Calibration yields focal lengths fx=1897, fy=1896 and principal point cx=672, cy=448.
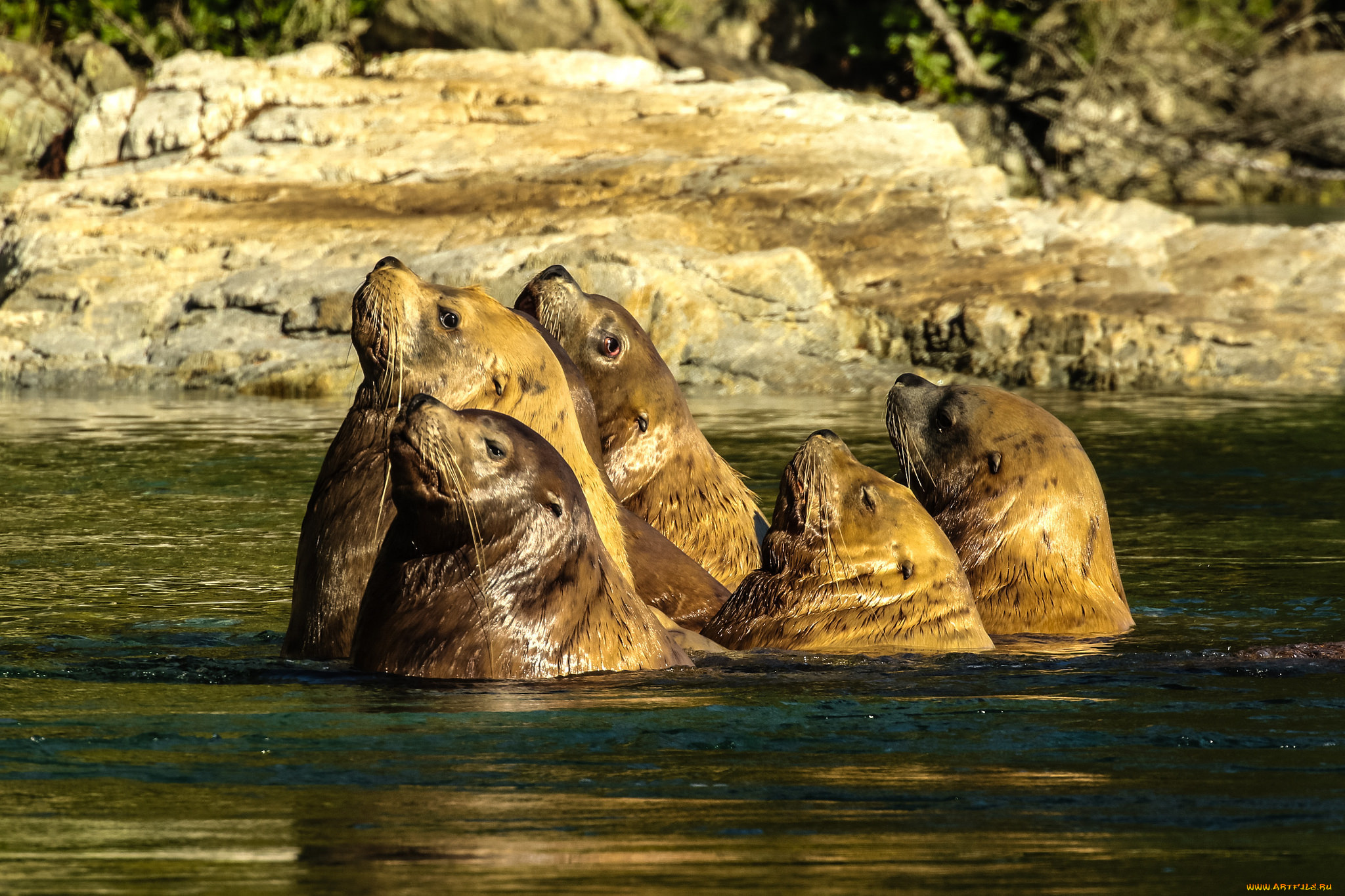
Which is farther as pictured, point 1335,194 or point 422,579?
point 1335,194

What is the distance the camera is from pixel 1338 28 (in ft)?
112

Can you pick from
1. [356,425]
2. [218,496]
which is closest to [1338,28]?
[218,496]

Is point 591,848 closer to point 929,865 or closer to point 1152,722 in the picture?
point 929,865

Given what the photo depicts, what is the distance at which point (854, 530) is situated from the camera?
7055mm

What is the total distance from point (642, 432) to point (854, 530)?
5.23 ft

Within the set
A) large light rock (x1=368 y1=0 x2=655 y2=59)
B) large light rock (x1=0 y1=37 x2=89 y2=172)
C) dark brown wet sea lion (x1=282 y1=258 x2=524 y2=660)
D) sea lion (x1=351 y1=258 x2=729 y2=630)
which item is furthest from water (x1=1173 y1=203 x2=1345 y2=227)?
dark brown wet sea lion (x1=282 y1=258 x2=524 y2=660)

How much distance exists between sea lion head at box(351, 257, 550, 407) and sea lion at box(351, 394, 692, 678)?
0.75 m

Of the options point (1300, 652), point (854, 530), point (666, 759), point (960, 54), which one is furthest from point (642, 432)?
point (960, 54)

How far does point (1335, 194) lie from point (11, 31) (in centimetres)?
2081

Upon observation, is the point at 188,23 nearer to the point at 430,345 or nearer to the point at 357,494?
the point at 430,345

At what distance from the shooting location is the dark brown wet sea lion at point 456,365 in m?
6.68

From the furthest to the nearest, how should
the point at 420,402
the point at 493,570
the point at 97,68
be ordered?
the point at 97,68, the point at 493,570, the point at 420,402

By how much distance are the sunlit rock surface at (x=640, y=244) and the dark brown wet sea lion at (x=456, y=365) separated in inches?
367

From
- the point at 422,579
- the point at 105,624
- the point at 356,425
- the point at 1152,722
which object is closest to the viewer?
the point at 1152,722
